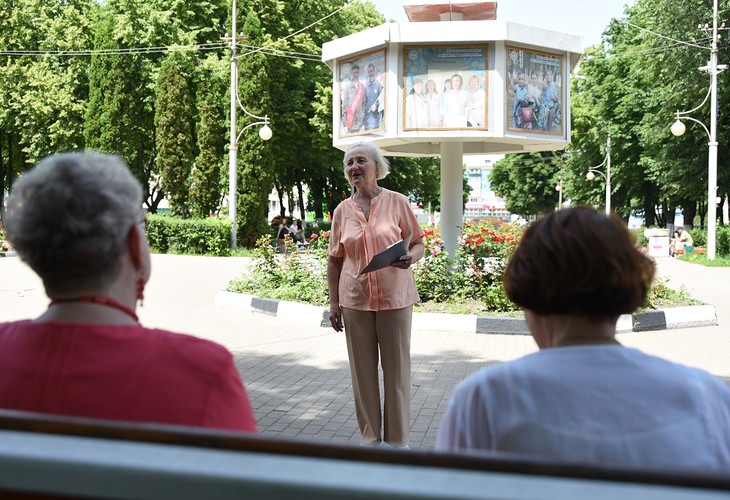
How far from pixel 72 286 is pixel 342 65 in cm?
1409

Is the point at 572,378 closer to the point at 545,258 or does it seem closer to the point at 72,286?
the point at 545,258

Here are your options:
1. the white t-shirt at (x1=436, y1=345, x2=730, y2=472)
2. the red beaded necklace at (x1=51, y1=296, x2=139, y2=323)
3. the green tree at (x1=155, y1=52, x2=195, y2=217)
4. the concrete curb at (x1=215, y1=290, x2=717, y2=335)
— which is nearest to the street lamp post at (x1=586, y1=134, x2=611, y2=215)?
the green tree at (x1=155, y1=52, x2=195, y2=217)

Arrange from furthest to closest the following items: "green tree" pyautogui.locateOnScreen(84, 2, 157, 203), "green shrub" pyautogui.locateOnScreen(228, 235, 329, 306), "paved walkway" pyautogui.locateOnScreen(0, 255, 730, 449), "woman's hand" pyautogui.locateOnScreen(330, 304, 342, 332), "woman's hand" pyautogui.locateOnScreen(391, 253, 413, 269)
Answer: "green tree" pyautogui.locateOnScreen(84, 2, 157, 203), "green shrub" pyautogui.locateOnScreen(228, 235, 329, 306), "paved walkway" pyautogui.locateOnScreen(0, 255, 730, 449), "woman's hand" pyautogui.locateOnScreen(330, 304, 342, 332), "woman's hand" pyautogui.locateOnScreen(391, 253, 413, 269)

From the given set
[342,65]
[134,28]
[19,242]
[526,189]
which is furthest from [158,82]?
[526,189]

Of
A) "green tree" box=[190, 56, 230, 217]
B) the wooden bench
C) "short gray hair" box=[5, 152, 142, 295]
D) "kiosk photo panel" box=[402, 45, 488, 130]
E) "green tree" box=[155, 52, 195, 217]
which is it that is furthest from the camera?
"green tree" box=[155, 52, 195, 217]

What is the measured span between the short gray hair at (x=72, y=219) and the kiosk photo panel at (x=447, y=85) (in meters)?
12.7

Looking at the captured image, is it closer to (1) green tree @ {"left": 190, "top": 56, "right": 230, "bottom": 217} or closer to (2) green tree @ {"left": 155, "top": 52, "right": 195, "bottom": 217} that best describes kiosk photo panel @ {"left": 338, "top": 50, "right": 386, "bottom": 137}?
(1) green tree @ {"left": 190, "top": 56, "right": 230, "bottom": 217}

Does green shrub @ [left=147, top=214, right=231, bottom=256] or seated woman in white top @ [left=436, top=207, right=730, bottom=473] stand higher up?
seated woman in white top @ [left=436, top=207, right=730, bottom=473]

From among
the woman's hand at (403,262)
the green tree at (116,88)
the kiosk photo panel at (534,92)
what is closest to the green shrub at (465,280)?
the kiosk photo panel at (534,92)

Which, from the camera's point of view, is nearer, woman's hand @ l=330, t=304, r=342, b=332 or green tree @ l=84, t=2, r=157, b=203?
woman's hand @ l=330, t=304, r=342, b=332

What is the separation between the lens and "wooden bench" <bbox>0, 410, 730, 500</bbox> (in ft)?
3.19

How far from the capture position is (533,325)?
198cm

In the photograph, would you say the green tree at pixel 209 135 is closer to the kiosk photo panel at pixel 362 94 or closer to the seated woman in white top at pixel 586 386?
the kiosk photo panel at pixel 362 94

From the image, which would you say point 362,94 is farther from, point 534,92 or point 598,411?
point 598,411
